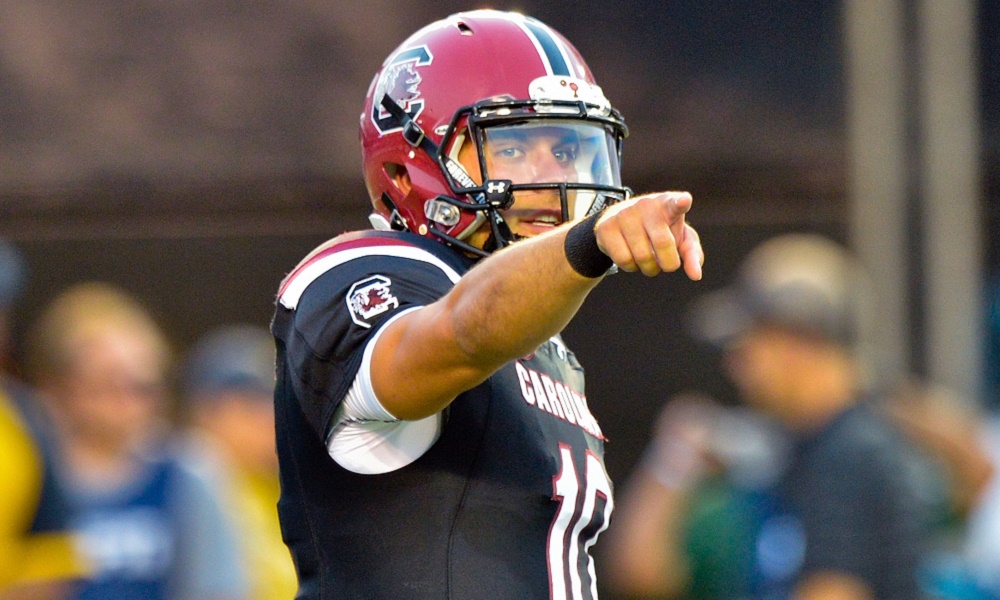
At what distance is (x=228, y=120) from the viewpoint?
261 inches

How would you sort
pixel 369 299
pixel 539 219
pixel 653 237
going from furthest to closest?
1. pixel 539 219
2. pixel 369 299
3. pixel 653 237

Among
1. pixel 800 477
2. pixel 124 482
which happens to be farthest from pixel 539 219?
pixel 124 482

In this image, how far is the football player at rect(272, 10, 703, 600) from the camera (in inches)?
70.2

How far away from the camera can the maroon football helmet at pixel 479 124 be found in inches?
91.0

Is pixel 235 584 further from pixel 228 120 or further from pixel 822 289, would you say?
pixel 228 120

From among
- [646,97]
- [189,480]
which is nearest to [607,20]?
[646,97]

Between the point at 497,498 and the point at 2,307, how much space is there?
2.57m

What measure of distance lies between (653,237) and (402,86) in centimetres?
92

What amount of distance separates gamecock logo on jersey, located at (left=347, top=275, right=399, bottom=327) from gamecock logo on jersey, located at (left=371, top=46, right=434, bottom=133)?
1.71ft

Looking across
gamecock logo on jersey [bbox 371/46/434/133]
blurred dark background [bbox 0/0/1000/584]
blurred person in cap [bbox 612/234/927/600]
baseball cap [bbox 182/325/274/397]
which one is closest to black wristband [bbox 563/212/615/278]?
gamecock logo on jersey [bbox 371/46/434/133]

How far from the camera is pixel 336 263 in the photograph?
6.74 ft

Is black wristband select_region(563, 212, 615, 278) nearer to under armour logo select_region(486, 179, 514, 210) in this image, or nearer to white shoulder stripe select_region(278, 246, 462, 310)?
white shoulder stripe select_region(278, 246, 462, 310)

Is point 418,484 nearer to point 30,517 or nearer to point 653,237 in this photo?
point 653,237

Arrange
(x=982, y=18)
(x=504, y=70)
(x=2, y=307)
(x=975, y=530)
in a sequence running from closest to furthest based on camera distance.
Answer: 1. (x=504, y=70)
2. (x=2, y=307)
3. (x=975, y=530)
4. (x=982, y=18)
